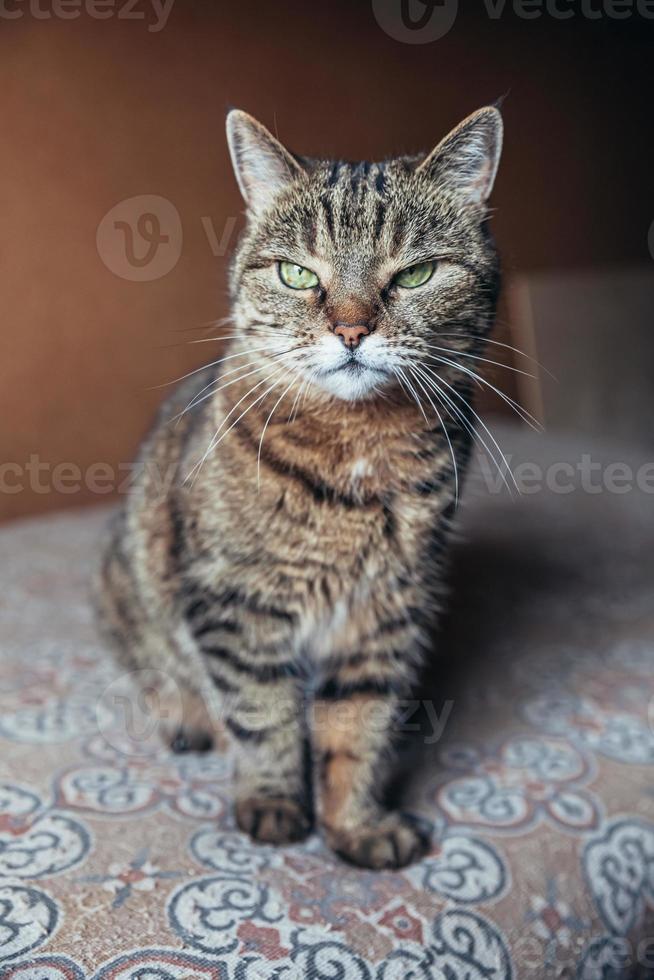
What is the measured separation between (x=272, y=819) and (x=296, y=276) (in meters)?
0.63

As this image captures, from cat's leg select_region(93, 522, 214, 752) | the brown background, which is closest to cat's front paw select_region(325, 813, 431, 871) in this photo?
cat's leg select_region(93, 522, 214, 752)

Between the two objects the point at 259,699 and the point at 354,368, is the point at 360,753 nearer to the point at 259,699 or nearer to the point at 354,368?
the point at 259,699

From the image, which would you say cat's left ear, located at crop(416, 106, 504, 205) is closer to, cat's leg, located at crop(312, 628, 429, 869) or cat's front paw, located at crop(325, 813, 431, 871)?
cat's leg, located at crop(312, 628, 429, 869)

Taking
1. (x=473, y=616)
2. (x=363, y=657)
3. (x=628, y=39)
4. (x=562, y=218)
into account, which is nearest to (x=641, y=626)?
(x=473, y=616)

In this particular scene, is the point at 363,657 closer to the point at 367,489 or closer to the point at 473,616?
the point at 367,489

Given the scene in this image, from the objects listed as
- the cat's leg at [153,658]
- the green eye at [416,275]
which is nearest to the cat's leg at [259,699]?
the cat's leg at [153,658]

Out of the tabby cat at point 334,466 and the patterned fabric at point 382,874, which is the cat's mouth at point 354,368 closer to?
the tabby cat at point 334,466

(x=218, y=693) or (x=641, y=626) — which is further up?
(x=218, y=693)

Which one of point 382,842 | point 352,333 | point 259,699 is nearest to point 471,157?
point 352,333

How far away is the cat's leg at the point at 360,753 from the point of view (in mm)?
974

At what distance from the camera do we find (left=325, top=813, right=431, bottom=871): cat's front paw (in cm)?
94

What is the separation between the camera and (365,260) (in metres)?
0.90

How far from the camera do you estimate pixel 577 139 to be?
311cm

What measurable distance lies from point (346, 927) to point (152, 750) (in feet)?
1.40
